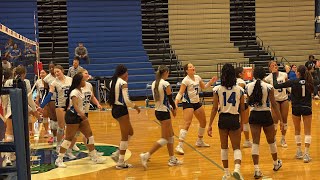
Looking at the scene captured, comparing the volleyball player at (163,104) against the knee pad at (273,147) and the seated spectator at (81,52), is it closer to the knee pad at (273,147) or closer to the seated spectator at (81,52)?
the knee pad at (273,147)

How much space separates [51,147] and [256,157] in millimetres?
4821

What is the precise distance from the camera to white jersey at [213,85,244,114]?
6406 millimetres

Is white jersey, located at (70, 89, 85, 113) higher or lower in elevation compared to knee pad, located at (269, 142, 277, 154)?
higher

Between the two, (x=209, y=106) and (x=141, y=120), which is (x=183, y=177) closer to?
(x=141, y=120)

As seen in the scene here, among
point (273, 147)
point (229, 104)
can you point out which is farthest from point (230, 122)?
point (273, 147)

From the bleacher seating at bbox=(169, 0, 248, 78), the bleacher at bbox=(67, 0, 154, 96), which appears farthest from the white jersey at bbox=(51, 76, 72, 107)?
the bleacher seating at bbox=(169, 0, 248, 78)

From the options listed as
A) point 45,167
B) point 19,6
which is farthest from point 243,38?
point 45,167

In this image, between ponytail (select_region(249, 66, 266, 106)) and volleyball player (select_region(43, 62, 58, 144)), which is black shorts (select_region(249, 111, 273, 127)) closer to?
ponytail (select_region(249, 66, 266, 106))

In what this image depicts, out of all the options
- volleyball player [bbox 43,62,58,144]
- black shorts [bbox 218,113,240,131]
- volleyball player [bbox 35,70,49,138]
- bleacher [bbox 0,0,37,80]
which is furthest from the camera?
bleacher [bbox 0,0,37,80]

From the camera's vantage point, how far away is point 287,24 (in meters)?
24.5

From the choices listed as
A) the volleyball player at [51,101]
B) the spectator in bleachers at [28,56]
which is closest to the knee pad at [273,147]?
the volleyball player at [51,101]

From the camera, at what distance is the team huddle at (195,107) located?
646cm

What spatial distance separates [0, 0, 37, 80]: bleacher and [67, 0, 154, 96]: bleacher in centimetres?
185

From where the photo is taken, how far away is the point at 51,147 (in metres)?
9.75
